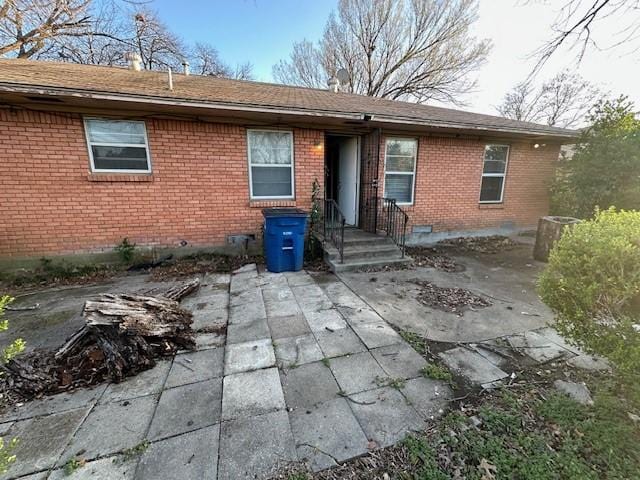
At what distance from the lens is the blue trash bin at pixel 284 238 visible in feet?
15.5

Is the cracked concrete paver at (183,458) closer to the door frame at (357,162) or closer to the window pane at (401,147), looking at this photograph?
the door frame at (357,162)

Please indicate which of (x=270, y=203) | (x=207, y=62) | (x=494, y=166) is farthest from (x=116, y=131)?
(x=207, y=62)

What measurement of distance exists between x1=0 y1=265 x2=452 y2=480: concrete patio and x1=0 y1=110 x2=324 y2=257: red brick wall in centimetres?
306

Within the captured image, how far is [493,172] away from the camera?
24.6 feet

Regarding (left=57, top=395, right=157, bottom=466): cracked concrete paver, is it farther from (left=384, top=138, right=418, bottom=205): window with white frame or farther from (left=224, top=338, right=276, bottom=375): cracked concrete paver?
(left=384, top=138, right=418, bottom=205): window with white frame

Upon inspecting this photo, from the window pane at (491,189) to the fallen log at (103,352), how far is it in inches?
319

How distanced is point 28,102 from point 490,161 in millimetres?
10034

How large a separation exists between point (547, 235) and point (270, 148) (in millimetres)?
6282

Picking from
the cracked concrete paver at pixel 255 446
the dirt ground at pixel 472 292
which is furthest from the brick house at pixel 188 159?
the cracked concrete paver at pixel 255 446

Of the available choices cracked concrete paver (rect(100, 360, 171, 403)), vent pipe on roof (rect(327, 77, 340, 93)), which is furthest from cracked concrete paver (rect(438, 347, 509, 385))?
vent pipe on roof (rect(327, 77, 340, 93))

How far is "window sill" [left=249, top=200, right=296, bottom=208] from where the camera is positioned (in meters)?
5.73

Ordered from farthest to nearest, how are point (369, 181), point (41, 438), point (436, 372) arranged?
point (369, 181) → point (436, 372) → point (41, 438)

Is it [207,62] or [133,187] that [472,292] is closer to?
[133,187]

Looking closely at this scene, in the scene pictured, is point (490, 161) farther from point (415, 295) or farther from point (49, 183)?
point (49, 183)
